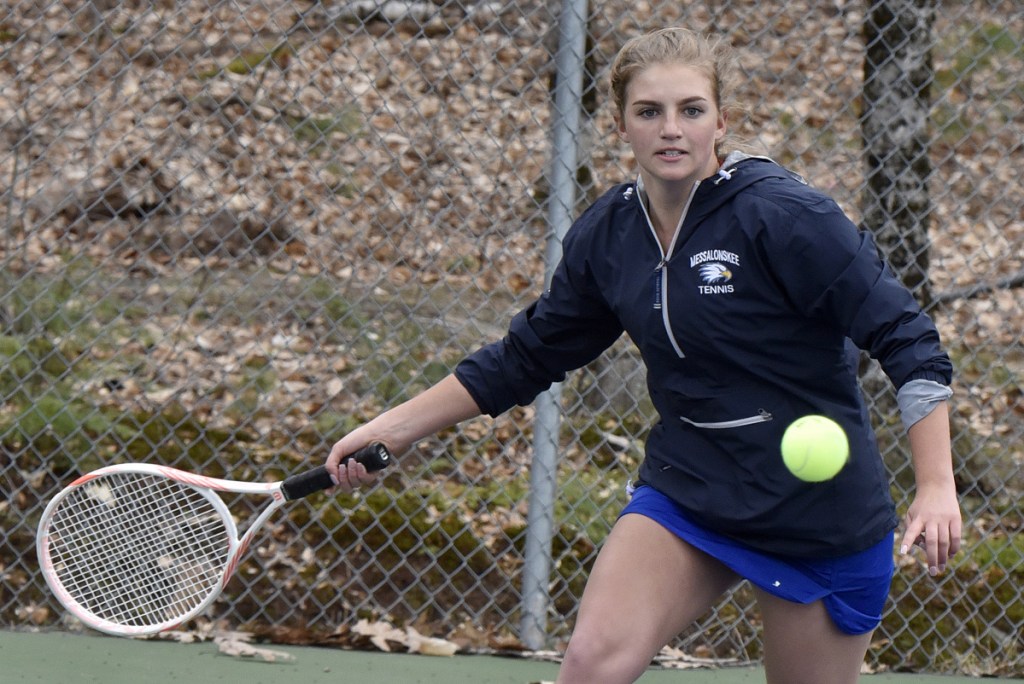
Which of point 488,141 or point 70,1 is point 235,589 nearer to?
point 488,141

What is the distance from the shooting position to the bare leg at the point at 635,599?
2344mm

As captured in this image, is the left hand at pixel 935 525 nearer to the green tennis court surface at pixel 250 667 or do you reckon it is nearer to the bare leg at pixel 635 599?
the bare leg at pixel 635 599

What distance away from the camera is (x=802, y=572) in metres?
2.51

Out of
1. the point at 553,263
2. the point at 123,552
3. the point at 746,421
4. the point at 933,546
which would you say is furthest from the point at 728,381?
the point at 123,552

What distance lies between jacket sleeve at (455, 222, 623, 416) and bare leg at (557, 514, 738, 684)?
40 centimetres

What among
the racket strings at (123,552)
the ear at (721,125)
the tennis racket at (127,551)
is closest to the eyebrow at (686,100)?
the ear at (721,125)

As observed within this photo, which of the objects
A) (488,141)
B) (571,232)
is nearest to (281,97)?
(488,141)

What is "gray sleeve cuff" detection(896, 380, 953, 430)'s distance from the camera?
7.36 feet

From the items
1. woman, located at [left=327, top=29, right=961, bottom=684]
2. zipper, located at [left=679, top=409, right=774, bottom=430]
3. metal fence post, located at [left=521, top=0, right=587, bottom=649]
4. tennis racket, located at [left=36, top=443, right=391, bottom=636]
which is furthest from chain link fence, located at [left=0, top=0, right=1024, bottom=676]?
zipper, located at [left=679, top=409, right=774, bottom=430]

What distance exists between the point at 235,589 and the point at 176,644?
1.11ft

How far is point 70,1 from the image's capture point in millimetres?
7172

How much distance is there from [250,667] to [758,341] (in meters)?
2.14

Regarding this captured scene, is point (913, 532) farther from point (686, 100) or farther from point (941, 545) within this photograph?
point (686, 100)

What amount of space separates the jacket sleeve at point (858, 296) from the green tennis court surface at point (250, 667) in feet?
6.34
